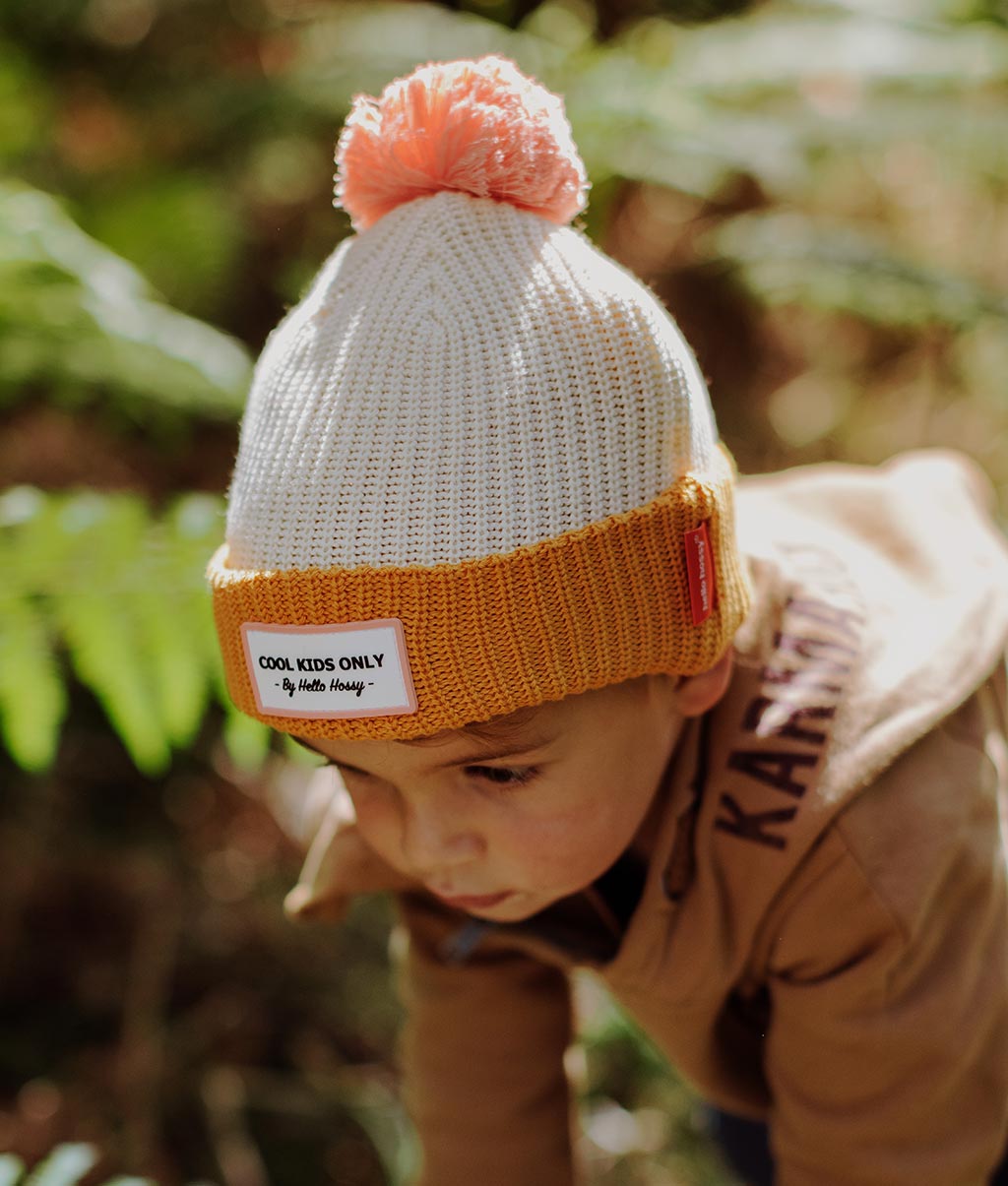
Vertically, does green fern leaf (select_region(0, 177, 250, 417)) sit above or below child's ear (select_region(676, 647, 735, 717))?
above

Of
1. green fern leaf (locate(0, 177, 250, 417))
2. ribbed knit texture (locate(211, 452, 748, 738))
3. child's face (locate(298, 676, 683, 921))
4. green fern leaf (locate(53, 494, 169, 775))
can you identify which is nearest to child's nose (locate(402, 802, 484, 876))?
child's face (locate(298, 676, 683, 921))

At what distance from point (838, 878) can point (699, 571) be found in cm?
35

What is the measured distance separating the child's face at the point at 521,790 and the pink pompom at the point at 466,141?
0.44m

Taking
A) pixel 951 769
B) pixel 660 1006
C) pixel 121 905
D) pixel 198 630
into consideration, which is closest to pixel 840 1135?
pixel 660 1006

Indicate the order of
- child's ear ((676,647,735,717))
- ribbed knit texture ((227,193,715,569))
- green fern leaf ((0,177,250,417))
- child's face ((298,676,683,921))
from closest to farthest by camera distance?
ribbed knit texture ((227,193,715,569)) → child's face ((298,676,683,921)) → child's ear ((676,647,735,717)) → green fern leaf ((0,177,250,417))

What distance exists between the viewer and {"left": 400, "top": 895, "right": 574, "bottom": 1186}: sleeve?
1.38 m

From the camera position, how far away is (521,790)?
0.98 meters

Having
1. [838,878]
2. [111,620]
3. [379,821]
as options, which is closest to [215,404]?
[111,620]

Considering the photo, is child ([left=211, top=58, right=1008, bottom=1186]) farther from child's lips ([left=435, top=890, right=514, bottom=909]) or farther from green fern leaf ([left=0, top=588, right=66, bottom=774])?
green fern leaf ([left=0, top=588, right=66, bottom=774])

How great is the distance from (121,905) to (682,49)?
247 cm

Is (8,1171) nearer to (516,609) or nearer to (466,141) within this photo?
(516,609)

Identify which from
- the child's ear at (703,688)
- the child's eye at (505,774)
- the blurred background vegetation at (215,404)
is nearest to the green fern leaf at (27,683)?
the blurred background vegetation at (215,404)

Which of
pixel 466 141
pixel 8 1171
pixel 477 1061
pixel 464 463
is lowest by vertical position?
pixel 477 1061

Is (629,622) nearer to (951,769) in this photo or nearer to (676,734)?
(676,734)
